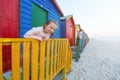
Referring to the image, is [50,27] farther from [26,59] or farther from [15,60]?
[15,60]

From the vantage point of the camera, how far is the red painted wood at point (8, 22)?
4559 mm

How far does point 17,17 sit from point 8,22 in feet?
1.90

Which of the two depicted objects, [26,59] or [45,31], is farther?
[45,31]

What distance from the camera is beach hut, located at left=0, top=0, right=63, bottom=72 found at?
15.2ft

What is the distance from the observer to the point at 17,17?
5.33m

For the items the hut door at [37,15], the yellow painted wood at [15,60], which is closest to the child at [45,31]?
the yellow painted wood at [15,60]

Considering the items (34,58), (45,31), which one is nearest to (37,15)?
(45,31)

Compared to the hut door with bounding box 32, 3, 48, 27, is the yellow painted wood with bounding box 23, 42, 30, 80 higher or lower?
lower

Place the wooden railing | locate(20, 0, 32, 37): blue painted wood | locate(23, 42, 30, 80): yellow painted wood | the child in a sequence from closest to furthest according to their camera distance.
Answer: the wooden railing
locate(23, 42, 30, 80): yellow painted wood
the child
locate(20, 0, 32, 37): blue painted wood

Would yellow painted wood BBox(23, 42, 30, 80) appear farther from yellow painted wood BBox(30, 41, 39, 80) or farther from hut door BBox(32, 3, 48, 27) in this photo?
hut door BBox(32, 3, 48, 27)

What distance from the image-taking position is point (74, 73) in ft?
20.4

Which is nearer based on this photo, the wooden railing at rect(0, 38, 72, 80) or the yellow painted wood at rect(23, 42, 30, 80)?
the wooden railing at rect(0, 38, 72, 80)

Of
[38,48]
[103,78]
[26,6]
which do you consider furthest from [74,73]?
[38,48]

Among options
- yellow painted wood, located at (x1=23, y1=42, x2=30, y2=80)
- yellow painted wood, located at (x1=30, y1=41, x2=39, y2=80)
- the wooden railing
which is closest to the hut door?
the wooden railing
